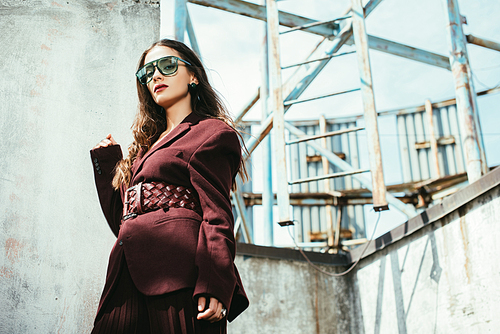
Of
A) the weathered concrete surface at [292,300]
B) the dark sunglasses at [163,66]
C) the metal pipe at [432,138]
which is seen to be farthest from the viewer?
the metal pipe at [432,138]

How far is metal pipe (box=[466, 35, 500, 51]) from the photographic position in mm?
5640

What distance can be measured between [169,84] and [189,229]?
655 mm

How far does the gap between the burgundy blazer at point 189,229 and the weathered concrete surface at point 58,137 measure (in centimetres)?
75

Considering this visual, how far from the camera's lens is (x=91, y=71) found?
2.89 m

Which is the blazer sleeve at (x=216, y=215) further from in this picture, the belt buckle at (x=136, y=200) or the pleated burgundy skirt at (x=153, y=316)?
the belt buckle at (x=136, y=200)

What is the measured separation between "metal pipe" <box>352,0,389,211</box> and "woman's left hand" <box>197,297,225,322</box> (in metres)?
2.98

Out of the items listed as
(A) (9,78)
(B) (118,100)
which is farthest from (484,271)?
(A) (9,78)

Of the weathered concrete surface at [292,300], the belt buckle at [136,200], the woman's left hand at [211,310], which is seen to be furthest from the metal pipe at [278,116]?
the woman's left hand at [211,310]

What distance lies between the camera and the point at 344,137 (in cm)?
1006

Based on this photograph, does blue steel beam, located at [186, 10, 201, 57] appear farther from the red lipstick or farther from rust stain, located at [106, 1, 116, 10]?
the red lipstick

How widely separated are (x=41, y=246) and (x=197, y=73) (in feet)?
3.64

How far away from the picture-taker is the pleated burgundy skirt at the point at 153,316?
65.2 inches

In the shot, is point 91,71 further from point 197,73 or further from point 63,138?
point 197,73

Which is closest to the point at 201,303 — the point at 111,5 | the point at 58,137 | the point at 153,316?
the point at 153,316
